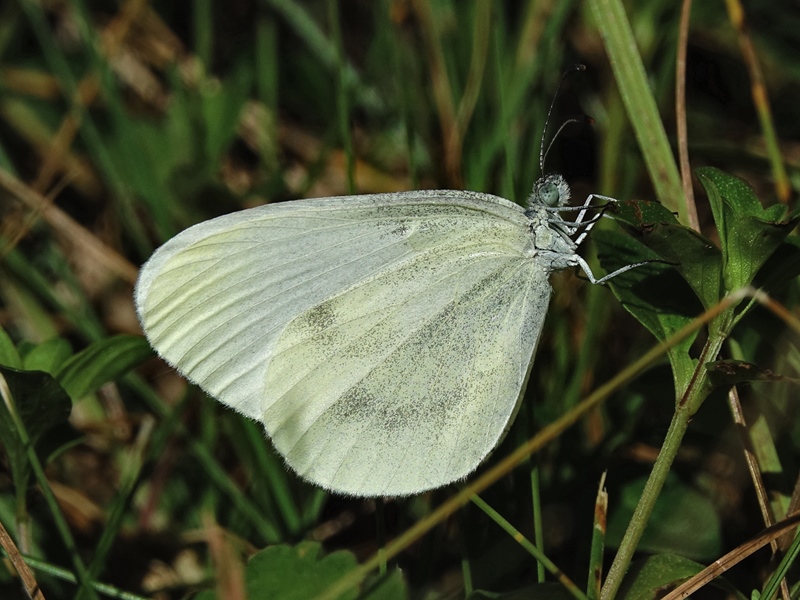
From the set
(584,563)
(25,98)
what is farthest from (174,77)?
(584,563)

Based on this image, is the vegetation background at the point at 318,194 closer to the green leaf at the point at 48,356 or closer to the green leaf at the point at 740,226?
the green leaf at the point at 48,356

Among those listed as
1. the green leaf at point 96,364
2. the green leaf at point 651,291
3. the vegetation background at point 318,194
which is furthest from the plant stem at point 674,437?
the green leaf at point 96,364

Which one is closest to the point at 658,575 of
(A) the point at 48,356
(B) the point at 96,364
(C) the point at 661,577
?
(C) the point at 661,577

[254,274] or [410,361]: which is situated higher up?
[254,274]

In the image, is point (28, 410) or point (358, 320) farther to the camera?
point (358, 320)

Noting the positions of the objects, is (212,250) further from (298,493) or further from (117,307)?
(117,307)

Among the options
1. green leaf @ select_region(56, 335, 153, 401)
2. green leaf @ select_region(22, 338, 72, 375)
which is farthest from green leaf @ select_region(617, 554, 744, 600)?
green leaf @ select_region(22, 338, 72, 375)

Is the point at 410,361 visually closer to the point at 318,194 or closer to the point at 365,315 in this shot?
the point at 365,315
